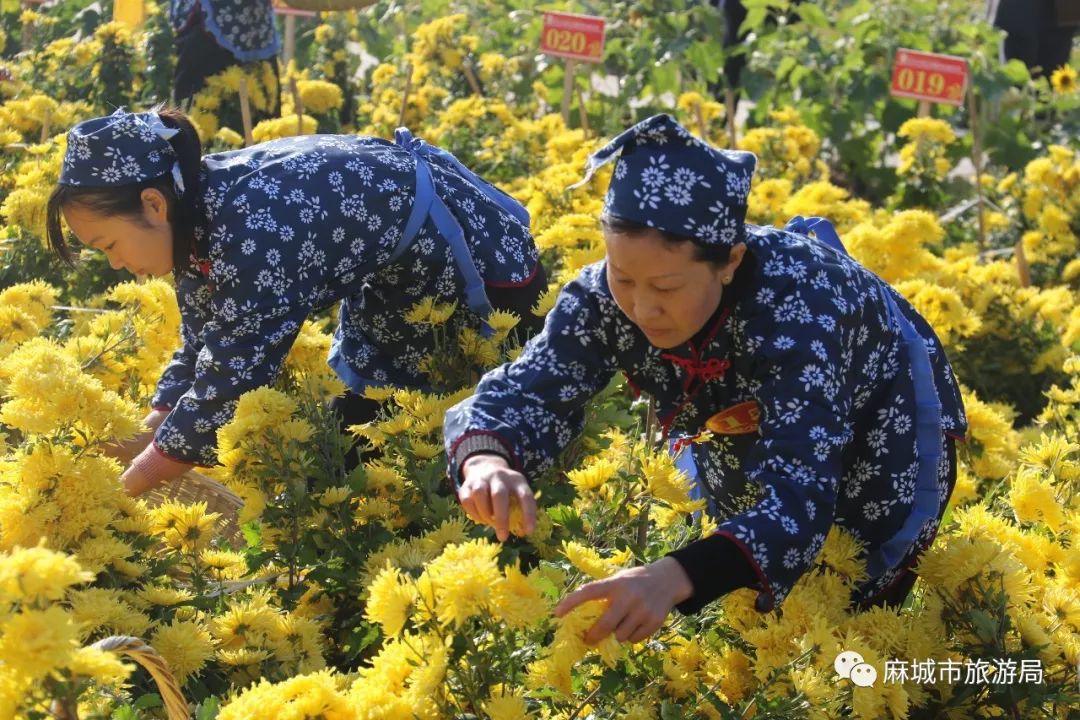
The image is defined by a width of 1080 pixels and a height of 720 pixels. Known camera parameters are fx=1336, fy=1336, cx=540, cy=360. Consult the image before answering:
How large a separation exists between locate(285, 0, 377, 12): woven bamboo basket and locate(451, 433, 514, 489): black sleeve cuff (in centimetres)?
319

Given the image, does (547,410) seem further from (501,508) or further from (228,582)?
(228,582)

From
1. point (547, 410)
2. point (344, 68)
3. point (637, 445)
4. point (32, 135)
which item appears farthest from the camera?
point (344, 68)

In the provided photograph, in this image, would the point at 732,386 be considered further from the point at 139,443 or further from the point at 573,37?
the point at 573,37

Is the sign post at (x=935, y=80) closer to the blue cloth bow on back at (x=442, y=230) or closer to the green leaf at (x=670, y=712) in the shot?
the blue cloth bow on back at (x=442, y=230)

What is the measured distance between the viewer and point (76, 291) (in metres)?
3.93

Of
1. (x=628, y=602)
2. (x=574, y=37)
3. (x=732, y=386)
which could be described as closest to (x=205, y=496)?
(x=732, y=386)

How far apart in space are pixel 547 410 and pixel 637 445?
0.22 metres

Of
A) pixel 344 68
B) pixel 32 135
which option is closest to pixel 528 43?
pixel 344 68

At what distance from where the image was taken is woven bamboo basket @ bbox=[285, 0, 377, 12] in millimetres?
4684

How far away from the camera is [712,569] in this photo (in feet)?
4.97

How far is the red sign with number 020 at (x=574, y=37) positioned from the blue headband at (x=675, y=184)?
12.6 feet

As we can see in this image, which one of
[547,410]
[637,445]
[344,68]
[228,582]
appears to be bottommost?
[344,68]

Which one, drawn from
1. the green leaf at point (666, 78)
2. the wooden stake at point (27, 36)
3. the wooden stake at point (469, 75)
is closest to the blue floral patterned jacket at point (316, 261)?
the wooden stake at point (469, 75)

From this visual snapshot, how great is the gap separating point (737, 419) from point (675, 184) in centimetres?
38
